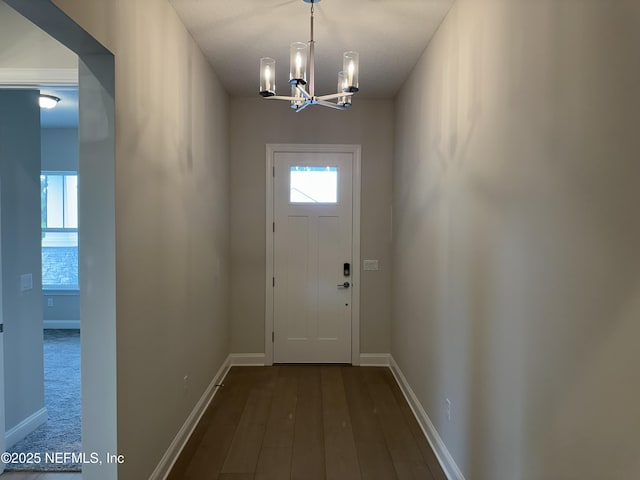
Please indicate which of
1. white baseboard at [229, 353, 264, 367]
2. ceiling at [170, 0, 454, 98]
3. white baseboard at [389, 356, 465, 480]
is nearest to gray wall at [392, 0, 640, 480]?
white baseboard at [389, 356, 465, 480]

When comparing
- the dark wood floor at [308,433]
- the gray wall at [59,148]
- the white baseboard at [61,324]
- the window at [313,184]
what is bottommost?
the dark wood floor at [308,433]

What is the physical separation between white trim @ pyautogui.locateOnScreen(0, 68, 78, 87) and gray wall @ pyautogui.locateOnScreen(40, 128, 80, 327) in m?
4.20

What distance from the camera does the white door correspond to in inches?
164

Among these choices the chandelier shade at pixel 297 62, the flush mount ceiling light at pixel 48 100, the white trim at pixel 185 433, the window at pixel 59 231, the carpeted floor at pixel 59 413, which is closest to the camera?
the chandelier shade at pixel 297 62

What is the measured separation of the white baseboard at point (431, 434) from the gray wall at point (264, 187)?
86 cm

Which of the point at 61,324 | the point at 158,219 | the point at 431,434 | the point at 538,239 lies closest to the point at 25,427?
the point at 158,219

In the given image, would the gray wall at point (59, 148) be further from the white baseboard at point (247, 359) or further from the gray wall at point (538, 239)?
the gray wall at point (538, 239)

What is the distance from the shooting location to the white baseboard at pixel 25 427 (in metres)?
2.53

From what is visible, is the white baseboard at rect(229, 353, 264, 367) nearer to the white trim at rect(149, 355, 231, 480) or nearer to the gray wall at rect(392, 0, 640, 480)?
the white trim at rect(149, 355, 231, 480)

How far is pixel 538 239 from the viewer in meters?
1.41

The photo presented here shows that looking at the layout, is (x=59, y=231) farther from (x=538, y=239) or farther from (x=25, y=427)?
(x=538, y=239)

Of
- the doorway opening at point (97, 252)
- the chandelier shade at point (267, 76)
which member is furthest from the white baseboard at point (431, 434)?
the chandelier shade at point (267, 76)

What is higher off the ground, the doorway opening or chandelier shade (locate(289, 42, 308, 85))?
chandelier shade (locate(289, 42, 308, 85))

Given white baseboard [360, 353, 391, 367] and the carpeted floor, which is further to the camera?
white baseboard [360, 353, 391, 367]
